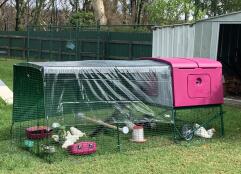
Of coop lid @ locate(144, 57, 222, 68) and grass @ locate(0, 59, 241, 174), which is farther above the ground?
coop lid @ locate(144, 57, 222, 68)

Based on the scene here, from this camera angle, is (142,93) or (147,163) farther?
(142,93)

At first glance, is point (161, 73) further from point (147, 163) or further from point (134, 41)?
point (134, 41)

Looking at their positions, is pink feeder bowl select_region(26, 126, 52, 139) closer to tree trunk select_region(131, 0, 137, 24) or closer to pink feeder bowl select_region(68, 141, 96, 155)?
pink feeder bowl select_region(68, 141, 96, 155)

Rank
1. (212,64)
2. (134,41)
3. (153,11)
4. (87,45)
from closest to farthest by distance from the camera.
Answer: (212,64) < (134,41) < (87,45) < (153,11)

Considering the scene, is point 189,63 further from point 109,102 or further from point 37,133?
point 37,133

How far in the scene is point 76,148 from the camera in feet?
26.0

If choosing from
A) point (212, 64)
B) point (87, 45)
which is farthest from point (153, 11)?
point (212, 64)

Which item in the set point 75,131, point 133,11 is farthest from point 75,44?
point 133,11

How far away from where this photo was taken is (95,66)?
8.27 meters

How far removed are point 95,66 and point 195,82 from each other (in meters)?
1.96

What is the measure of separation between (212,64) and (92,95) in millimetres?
2480

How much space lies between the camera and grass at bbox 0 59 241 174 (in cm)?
721

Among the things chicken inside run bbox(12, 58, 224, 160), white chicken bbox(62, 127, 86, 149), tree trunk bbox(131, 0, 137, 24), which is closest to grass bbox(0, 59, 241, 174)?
chicken inside run bbox(12, 58, 224, 160)

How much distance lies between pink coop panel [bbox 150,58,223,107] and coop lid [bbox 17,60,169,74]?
273 mm
